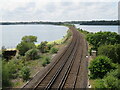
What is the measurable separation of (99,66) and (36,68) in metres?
9.50

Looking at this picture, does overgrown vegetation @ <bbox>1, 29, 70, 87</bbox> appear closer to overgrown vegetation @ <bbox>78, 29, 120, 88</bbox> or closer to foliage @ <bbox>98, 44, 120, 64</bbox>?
overgrown vegetation @ <bbox>78, 29, 120, 88</bbox>

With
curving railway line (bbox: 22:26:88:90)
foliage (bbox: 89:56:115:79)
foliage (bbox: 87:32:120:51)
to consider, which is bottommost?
curving railway line (bbox: 22:26:88:90)

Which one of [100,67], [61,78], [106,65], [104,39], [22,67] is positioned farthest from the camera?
[104,39]

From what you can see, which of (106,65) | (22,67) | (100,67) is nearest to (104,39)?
(106,65)

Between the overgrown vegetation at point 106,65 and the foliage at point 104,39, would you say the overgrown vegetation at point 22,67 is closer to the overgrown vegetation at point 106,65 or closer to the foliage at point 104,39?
the overgrown vegetation at point 106,65

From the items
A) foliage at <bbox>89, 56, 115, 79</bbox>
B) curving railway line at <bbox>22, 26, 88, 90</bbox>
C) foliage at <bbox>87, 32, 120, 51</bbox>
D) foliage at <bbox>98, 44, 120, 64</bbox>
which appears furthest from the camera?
foliage at <bbox>87, 32, 120, 51</bbox>

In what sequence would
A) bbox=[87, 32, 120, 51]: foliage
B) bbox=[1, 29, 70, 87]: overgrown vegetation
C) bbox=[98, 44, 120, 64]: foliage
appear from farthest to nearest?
bbox=[87, 32, 120, 51]: foliage, bbox=[98, 44, 120, 64]: foliage, bbox=[1, 29, 70, 87]: overgrown vegetation

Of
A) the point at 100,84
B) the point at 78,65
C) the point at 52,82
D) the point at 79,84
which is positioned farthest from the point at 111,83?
the point at 78,65

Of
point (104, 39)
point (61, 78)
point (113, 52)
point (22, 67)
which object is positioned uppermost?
point (104, 39)

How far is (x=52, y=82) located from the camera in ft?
69.9

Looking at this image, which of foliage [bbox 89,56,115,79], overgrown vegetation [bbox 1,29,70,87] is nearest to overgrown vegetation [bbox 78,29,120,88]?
foliage [bbox 89,56,115,79]

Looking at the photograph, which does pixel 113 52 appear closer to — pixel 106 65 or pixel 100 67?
pixel 106 65

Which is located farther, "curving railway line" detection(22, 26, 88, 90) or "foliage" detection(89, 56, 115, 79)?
"foliage" detection(89, 56, 115, 79)

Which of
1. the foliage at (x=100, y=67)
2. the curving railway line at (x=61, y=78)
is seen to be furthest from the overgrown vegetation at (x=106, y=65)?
the curving railway line at (x=61, y=78)
